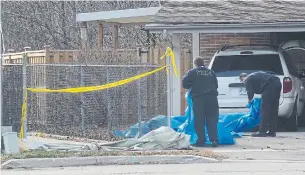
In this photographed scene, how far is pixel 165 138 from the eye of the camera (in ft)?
A: 47.6

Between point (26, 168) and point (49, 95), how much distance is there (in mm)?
7051

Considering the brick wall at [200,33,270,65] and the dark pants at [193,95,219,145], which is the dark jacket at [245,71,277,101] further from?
the brick wall at [200,33,270,65]

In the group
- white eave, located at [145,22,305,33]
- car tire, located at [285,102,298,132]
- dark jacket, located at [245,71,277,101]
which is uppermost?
white eave, located at [145,22,305,33]

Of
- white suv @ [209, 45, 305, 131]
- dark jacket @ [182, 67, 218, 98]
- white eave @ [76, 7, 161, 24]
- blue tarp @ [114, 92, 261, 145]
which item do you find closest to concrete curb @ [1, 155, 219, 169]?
dark jacket @ [182, 67, 218, 98]

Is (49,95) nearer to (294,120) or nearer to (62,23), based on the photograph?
(294,120)

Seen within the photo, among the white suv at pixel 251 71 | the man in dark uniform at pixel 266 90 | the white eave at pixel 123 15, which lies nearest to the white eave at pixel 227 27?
the white suv at pixel 251 71

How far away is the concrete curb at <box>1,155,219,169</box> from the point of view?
12.6m

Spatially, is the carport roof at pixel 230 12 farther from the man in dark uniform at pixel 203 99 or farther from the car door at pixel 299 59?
the man in dark uniform at pixel 203 99

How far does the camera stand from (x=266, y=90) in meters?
16.4

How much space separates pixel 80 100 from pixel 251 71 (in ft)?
14.7

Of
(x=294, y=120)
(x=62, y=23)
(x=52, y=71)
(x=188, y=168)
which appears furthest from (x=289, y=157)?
(x=62, y=23)

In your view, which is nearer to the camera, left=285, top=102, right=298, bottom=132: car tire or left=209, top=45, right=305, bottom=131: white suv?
left=209, top=45, right=305, bottom=131: white suv

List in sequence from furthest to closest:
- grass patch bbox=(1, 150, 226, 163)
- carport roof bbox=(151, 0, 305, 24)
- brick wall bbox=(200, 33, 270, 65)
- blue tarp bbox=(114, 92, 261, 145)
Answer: brick wall bbox=(200, 33, 270, 65), carport roof bbox=(151, 0, 305, 24), blue tarp bbox=(114, 92, 261, 145), grass patch bbox=(1, 150, 226, 163)

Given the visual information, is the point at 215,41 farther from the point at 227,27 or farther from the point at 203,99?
the point at 203,99
